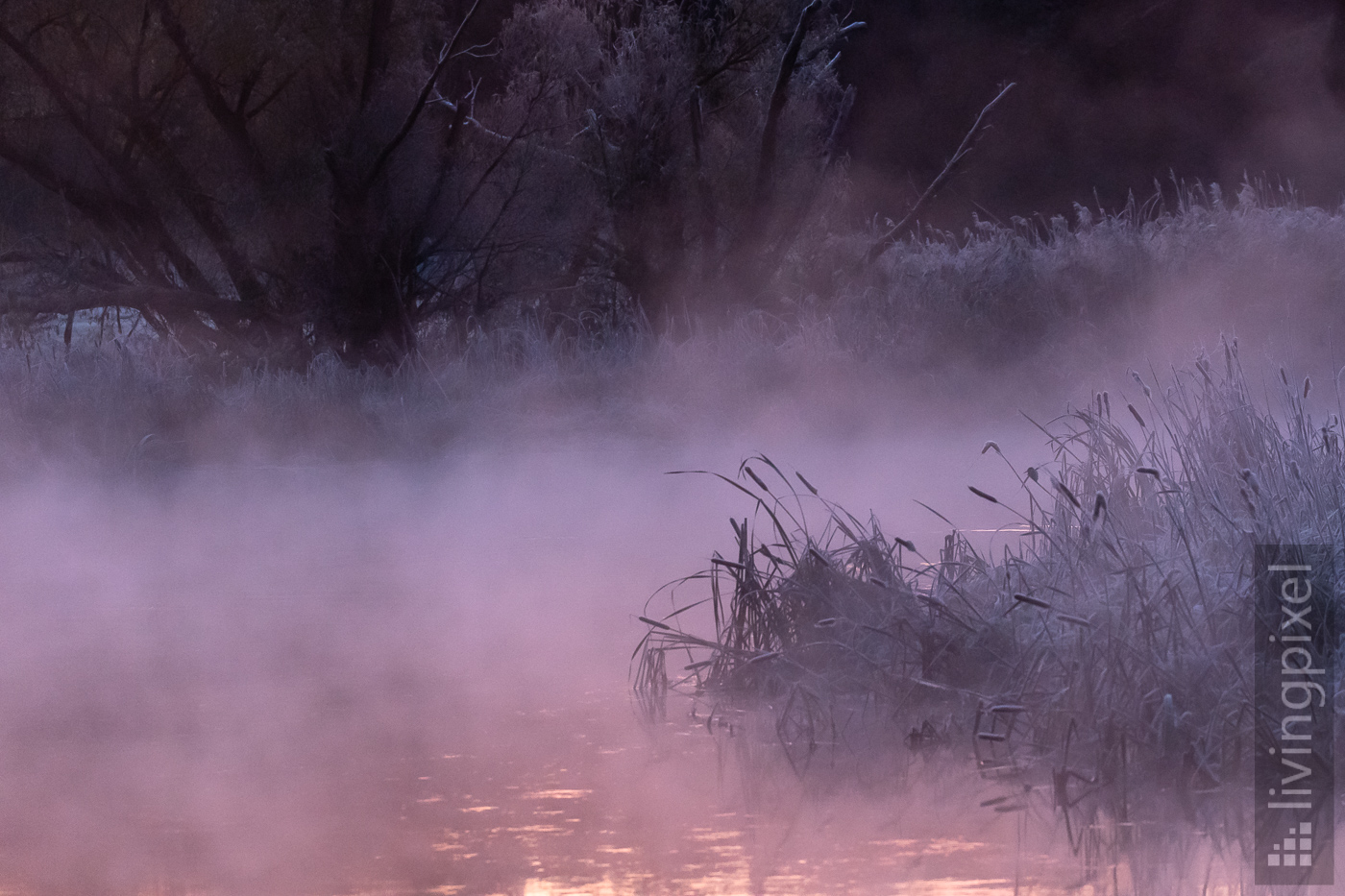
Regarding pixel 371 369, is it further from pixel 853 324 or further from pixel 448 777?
pixel 448 777

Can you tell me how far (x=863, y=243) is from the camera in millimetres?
11547

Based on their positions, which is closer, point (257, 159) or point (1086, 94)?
Result: point (257, 159)

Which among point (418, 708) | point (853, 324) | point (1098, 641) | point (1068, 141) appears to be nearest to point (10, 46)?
point (853, 324)

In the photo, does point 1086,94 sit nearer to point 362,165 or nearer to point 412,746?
point 362,165

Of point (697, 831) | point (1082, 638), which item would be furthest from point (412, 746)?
point (1082, 638)

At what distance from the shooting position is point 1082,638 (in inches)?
98.4

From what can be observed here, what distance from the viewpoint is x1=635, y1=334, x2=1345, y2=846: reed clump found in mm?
2344

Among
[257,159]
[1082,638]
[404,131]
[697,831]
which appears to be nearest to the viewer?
[697,831]

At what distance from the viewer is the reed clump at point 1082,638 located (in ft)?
7.69

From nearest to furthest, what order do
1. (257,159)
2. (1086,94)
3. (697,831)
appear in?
1. (697,831)
2. (257,159)
3. (1086,94)

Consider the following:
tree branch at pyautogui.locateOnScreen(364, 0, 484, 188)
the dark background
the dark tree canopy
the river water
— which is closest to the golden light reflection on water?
the river water

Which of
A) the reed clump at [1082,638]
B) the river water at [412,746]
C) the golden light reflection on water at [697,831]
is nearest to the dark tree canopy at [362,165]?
the river water at [412,746]

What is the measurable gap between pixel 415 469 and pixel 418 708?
445cm

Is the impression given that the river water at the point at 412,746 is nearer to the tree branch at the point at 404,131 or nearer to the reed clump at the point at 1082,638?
the reed clump at the point at 1082,638
